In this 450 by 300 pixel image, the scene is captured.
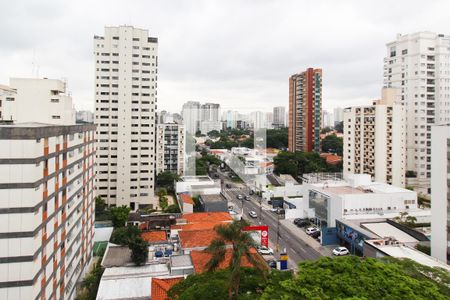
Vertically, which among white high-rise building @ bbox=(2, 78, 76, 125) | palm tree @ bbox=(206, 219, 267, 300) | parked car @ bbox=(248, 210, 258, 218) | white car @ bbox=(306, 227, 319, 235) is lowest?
white car @ bbox=(306, 227, 319, 235)

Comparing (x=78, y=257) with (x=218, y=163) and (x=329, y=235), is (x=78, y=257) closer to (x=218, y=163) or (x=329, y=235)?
(x=329, y=235)

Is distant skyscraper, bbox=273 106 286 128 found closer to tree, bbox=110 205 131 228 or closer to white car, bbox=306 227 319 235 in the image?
white car, bbox=306 227 319 235

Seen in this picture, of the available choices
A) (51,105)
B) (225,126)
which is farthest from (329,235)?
(225,126)

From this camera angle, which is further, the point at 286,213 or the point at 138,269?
the point at 286,213

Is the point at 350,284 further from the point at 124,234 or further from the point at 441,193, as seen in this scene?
the point at 124,234

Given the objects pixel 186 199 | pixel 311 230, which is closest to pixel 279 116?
pixel 186 199

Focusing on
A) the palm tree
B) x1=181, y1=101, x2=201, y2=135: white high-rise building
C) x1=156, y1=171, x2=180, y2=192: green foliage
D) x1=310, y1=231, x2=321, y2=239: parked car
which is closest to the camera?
the palm tree

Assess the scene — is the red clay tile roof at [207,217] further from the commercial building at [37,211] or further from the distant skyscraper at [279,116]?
the distant skyscraper at [279,116]

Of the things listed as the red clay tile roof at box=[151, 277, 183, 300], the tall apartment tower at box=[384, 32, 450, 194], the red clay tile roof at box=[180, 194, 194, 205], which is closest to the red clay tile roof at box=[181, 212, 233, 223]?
the red clay tile roof at box=[180, 194, 194, 205]
